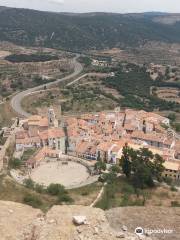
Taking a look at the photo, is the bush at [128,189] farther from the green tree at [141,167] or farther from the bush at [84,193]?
the bush at [84,193]

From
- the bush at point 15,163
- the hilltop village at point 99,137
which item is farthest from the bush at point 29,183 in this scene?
the hilltop village at point 99,137

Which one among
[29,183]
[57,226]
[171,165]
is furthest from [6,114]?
[57,226]

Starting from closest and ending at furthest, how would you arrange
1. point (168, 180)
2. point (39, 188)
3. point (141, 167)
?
point (39, 188)
point (141, 167)
point (168, 180)

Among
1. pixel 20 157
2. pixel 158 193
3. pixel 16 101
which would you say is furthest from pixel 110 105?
pixel 158 193

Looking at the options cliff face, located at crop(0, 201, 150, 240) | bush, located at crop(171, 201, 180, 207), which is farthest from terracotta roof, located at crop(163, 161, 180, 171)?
cliff face, located at crop(0, 201, 150, 240)

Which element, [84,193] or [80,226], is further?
[84,193]

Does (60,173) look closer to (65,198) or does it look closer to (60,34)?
(65,198)
